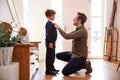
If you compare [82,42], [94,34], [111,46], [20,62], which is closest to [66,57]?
[82,42]

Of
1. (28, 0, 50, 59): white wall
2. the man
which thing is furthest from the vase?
(28, 0, 50, 59): white wall

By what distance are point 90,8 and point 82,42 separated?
3.40 m

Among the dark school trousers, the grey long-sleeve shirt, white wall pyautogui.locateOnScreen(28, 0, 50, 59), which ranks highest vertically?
white wall pyautogui.locateOnScreen(28, 0, 50, 59)

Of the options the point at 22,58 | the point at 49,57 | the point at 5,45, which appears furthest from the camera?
the point at 49,57

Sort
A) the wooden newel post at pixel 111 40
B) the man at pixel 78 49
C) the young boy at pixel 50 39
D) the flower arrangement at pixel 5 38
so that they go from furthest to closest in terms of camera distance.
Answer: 1. the wooden newel post at pixel 111 40
2. the young boy at pixel 50 39
3. the man at pixel 78 49
4. the flower arrangement at pixel 5 38

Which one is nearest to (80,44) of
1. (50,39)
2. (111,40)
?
(50,39)

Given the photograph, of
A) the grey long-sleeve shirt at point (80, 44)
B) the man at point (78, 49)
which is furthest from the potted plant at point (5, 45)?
the grey long-sleeve shirt at point (80, 44)

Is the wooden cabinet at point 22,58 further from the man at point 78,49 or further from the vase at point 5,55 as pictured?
the man at point 78,49

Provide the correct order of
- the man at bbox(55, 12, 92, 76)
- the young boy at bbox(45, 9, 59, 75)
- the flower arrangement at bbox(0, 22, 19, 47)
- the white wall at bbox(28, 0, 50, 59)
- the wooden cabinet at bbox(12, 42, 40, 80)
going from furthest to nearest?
the white wall at bbox(28, 0, 50, 59), the young boy at bbox(45, 9, 59, 75), the man at bbox(55, 12, 92, 76), the wooden cabinet at bbox(12, 42, 40, 80), the flower arrangement at bbox(0, 22, 19, 47)

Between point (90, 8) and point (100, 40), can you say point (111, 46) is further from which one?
point (90, 8)

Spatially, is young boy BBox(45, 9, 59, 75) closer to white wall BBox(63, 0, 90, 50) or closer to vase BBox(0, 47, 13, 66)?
vase BBox(0, 47, 13, 66)

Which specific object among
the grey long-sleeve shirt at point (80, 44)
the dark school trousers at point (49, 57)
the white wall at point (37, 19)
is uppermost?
the white wall at point (37, 19)

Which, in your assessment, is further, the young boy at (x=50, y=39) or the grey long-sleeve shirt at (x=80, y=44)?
the young boy at (x=50, y=39)

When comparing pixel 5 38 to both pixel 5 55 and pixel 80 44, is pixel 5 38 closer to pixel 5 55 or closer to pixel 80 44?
pixel 5 55
